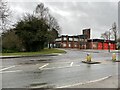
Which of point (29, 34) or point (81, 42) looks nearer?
point (29, 34)

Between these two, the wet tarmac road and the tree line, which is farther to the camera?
the tree line

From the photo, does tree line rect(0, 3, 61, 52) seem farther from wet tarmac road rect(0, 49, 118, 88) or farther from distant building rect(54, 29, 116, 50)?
distant building rect(54, 29, 116, 50)

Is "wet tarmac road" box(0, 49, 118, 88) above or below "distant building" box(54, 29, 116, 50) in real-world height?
below

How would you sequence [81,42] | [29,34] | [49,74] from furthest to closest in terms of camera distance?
[81,42] → [29,34] → [49,74]

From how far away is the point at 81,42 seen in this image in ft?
357

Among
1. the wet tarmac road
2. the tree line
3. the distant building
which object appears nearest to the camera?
the wet tarmac road

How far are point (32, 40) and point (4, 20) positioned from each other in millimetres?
8280

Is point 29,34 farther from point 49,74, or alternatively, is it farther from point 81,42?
point 81,42

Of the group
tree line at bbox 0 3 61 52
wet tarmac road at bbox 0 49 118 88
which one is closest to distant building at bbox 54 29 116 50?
tree line at bbox 0 3 61 52

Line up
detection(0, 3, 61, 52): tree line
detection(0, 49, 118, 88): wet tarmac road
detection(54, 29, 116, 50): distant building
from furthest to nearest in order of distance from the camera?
detection(54, 29, 116, 50): distant building, detection(0, 3, 61, 52): tree line, detection(0, 49, 118, 88): wet tarmac road

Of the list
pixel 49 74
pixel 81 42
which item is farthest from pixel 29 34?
pixel 81 42

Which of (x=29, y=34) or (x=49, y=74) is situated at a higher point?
(x=29, y=34)

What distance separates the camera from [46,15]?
2876 inches

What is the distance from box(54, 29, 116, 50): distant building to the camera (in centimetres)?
10850
